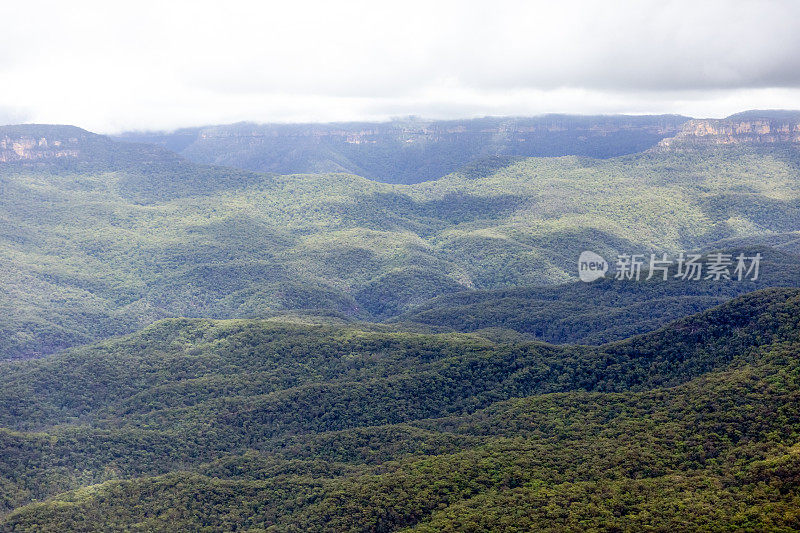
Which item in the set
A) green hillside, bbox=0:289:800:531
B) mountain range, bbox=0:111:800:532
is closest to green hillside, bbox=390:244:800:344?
mountain range, bbox=0:111:800:532

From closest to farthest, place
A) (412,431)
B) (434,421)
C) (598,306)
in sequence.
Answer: (412,431)
(434,421)
(598,306)

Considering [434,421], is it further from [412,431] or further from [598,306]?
[598,306]

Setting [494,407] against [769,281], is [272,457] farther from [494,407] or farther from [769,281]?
[769,281]

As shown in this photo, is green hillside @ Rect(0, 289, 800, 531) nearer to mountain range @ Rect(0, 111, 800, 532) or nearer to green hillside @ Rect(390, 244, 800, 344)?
mountain range @ Rect(0, 111, 800, 532)

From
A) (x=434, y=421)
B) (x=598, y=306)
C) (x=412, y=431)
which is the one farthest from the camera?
(x=598, y=306)

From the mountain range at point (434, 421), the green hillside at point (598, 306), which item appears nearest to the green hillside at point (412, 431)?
the mountain range at point (434, 421)

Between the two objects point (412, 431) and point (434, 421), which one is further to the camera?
point (434, 421)

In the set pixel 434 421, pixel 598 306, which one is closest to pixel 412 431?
pixel 434 421

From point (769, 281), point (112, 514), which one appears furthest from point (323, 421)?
point (769, 281)

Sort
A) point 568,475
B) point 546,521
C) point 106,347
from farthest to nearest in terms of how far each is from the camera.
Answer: point 106,347 < point 568,475 < point 546,521
